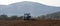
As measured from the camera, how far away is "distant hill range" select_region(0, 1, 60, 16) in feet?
3.76

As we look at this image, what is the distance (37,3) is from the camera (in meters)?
1.19

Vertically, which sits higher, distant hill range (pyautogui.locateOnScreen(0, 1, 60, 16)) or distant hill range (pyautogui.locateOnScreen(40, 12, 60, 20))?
distant hill range (pyautogui.locateOnScreen(0, 1, 60, 16))

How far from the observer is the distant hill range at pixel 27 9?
115 centimetres

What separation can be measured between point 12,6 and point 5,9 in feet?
0.26

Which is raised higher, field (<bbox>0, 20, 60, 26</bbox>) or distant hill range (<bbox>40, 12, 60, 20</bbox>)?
distant hill range (<bbox>40, 12, 60, 20</bbox>)

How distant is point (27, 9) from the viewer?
1161 mm

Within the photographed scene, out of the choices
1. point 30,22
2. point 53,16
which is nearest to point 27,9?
point 30,22

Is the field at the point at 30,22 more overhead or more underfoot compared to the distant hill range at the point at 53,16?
more underfoot

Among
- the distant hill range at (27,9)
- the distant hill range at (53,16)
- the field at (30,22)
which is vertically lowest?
the field at (30,22)

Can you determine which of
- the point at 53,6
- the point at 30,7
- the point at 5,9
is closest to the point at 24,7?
the point at 30,7

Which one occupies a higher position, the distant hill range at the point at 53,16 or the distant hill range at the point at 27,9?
the distant hill range at the point at 27,9

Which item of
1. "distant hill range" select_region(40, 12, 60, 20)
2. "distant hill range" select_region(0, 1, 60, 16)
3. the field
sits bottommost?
the field

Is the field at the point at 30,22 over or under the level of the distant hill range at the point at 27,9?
under

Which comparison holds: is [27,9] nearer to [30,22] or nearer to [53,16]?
[30,22]
